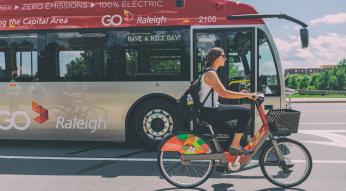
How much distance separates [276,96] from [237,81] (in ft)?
2.54

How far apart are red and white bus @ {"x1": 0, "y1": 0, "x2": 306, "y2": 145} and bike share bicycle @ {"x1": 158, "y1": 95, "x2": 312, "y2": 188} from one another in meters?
2.58

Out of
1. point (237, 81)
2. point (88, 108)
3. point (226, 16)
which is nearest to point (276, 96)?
point (237, 81)

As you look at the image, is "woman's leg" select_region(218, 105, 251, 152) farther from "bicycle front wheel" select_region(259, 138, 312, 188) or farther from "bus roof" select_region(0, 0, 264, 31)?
"bus roof" select_region(0, 0, 264, 31)

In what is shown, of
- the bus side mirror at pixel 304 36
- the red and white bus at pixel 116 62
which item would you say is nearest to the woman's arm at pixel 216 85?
the red and white bus at pixel 116 62

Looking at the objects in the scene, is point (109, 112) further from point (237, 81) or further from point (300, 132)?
point (300, 132)

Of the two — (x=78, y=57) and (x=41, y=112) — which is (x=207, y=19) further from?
(x=41, y=112)

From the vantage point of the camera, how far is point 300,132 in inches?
452

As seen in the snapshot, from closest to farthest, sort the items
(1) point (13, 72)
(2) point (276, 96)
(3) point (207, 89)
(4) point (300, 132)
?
(3) point (207, 89), (2) point (276, 96), (1) point (13, 72), (4) point (300, 132)

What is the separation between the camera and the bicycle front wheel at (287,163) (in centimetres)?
559

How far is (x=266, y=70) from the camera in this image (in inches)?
327

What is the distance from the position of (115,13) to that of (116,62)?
969 millimetres

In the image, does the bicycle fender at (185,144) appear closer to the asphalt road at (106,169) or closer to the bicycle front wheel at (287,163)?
the asphalt road at (106,169)

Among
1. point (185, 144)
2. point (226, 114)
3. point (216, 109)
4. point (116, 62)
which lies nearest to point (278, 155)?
point (226, 114)

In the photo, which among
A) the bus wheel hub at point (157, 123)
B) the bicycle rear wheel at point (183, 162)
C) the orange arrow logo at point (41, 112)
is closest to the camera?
the bicycle rear wheel at point (183, 162)
